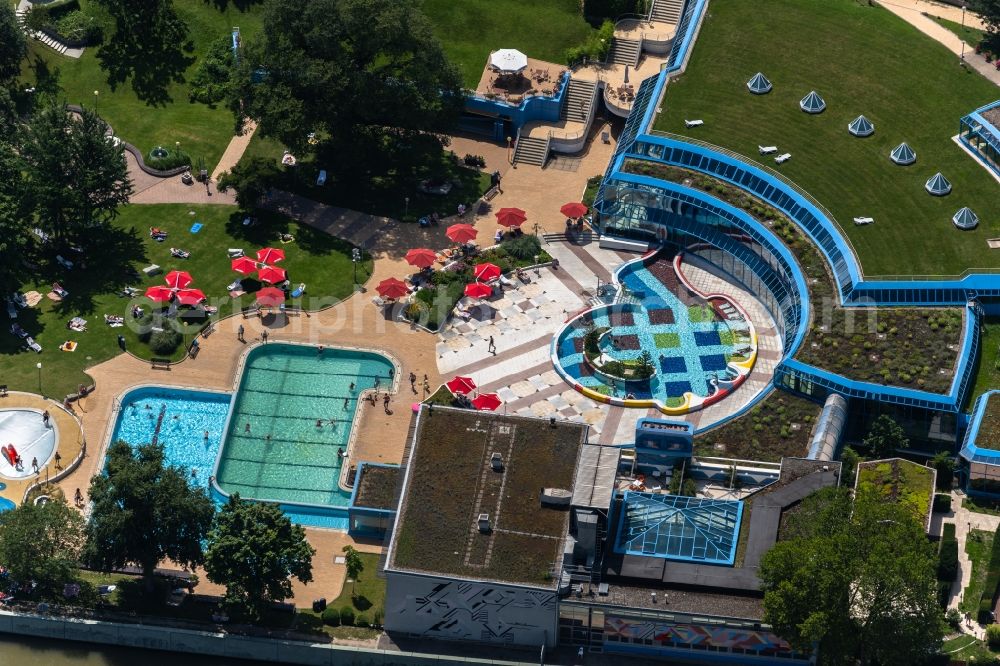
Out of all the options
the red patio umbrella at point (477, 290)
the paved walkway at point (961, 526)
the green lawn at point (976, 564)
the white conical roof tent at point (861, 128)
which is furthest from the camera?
the white conical roof tent at point (861, 128)

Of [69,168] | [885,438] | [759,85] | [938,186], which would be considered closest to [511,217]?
[759,85]

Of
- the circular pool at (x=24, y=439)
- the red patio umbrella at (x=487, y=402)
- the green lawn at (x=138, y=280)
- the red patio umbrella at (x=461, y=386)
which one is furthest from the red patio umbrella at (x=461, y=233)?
the circular pool at (x=24, y=439)

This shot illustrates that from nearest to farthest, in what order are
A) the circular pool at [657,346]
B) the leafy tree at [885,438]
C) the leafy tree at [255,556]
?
the leafy tree at [255,556] < the leafy tree at [885,438] < the circular pool at [657,346]

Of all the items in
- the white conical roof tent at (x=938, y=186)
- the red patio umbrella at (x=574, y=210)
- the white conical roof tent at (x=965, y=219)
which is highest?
the white conical roof tent at (x=938, y=186)

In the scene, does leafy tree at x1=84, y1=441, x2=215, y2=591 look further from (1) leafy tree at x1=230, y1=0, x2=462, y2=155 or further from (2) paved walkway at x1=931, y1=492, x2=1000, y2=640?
(2) paved walkway at x1=931, y1=492, x2=1000, y2=640

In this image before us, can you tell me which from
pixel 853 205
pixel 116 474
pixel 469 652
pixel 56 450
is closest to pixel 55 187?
pixel 56 450

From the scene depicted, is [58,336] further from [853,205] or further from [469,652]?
[853,205]

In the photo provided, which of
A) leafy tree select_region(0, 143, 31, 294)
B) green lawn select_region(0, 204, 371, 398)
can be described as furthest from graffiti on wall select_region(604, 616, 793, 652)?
leafy tree select_region(0, 143, 31, 294)

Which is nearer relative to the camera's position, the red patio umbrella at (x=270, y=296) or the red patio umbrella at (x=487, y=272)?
the red patio umbrella at (x=270, y=296)

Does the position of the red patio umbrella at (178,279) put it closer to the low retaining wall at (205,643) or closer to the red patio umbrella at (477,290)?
the red patio umbrella at (477,290)
